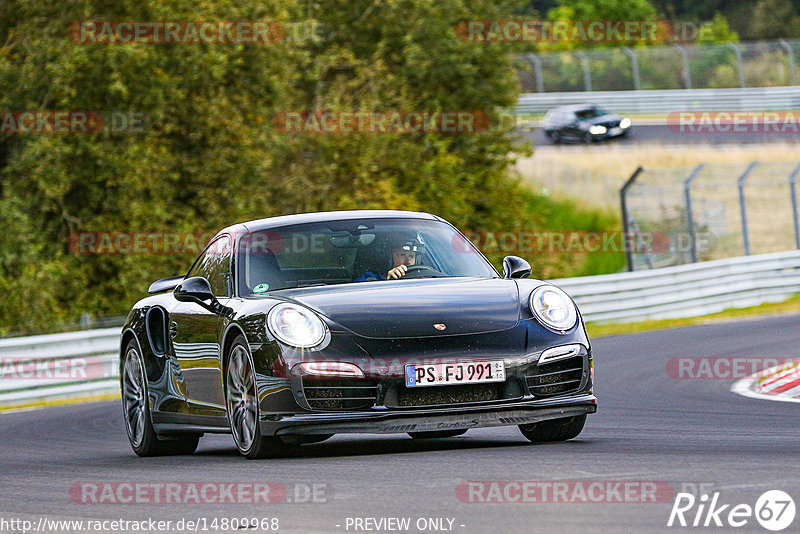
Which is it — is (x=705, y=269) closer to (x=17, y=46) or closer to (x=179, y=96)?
(x=179, y=96)

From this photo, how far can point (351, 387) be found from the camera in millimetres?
7461

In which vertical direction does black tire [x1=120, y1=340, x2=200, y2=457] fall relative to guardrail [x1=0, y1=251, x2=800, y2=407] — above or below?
above

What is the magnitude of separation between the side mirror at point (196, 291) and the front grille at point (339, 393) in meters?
1.22

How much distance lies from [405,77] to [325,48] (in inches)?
99.8

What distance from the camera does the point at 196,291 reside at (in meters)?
8.41

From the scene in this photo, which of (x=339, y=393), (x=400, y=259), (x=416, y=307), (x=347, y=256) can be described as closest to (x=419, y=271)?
(x=400, y=259)

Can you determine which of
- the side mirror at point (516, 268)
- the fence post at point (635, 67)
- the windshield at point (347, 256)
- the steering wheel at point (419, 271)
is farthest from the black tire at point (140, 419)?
the fence post at point (635, 67)

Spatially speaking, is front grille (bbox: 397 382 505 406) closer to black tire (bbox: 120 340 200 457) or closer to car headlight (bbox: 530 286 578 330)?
car headlight (bbox: 530 286 578 330)

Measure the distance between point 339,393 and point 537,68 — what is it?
4466cm

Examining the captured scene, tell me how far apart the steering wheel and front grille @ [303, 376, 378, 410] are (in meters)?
1.26

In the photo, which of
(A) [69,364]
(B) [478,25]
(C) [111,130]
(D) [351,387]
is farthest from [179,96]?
(D) [351,387]

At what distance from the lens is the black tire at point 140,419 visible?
372 inches

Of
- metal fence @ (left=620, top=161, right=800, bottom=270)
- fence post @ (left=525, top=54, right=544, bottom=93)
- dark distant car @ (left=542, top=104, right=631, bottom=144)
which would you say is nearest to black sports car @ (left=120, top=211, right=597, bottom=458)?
metal fence @ (left=620, top=161, right=800, bottom=270)

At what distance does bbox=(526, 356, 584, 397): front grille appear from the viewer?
25.1ft
